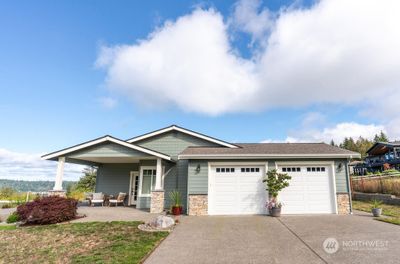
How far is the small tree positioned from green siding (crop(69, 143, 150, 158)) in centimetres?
630

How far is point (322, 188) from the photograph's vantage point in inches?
423

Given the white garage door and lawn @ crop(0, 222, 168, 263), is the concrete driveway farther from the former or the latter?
the white garage door

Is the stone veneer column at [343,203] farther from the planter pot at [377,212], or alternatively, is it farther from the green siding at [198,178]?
the green siding at [198,178]

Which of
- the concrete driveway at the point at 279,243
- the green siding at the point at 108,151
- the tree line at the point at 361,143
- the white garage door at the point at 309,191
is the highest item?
the tree line at the point at 361,143

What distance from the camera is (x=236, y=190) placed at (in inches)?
426

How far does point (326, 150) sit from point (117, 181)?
12.2 m

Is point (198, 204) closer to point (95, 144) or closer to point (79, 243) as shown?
point (79, 243)

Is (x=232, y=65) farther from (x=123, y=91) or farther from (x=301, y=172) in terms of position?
(x=123, y=91)

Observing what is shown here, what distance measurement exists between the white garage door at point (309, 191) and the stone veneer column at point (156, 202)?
5624 mm

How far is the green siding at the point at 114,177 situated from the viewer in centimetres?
1450

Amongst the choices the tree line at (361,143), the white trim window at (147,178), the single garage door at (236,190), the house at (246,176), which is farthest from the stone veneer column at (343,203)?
the tree line at (361,143)

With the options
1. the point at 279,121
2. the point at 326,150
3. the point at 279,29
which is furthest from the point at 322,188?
the point at 279,121

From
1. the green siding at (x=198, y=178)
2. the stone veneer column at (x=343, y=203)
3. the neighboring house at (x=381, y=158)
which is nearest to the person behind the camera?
the stone veneer column at (x=343, y=203)

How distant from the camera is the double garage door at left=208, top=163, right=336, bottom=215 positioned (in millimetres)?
10609
